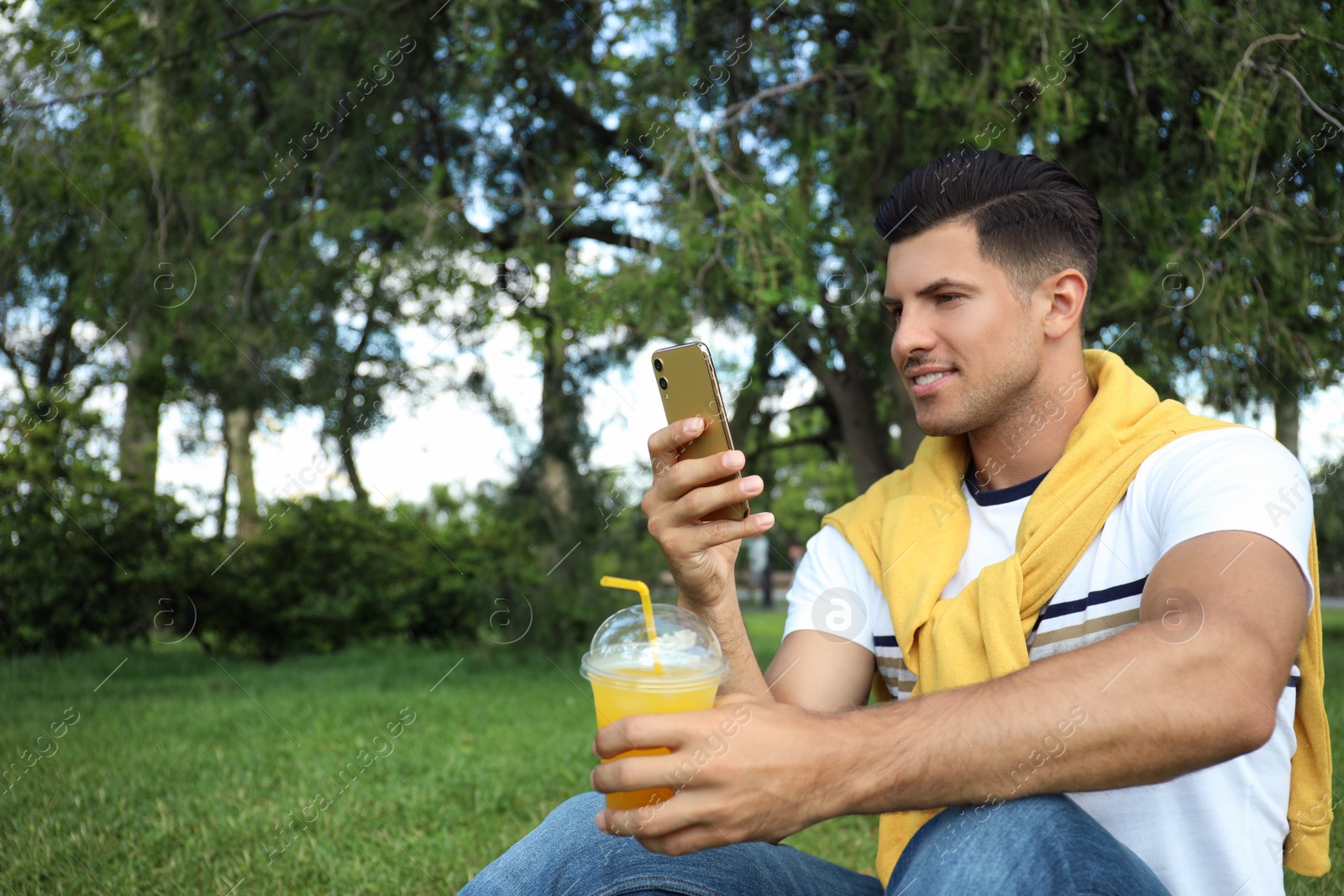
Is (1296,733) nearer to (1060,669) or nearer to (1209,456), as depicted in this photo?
(1209,456)

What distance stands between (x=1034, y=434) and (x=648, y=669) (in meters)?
1.10

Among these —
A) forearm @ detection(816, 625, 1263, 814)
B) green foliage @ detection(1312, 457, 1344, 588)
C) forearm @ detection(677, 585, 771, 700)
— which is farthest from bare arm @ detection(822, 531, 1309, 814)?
green foliage @ detection(1312, 457, 1344, 588)

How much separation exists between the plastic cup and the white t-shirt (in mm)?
556

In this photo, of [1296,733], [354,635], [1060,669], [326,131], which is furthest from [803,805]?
[354,635]

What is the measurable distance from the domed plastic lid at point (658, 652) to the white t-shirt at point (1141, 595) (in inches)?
22.1

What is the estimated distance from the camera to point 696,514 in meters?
1.71

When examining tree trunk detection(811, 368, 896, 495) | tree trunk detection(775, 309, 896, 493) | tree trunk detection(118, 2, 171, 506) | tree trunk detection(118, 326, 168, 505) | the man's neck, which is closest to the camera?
the man's neck

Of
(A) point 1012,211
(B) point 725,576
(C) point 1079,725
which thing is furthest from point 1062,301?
(C) point 1079,725

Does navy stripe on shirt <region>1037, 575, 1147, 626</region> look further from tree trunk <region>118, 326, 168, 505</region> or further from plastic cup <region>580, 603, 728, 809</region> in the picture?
tree trunk <region>118, 326, 168, 505</region>

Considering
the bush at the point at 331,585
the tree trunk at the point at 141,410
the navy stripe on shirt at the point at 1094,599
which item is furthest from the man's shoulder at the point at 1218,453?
the bush at the point at 331,585

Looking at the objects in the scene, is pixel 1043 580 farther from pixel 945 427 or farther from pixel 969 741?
pixel 969 741

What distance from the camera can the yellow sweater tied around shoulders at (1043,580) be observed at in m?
1.63

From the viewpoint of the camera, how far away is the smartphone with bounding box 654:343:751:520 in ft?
5.61

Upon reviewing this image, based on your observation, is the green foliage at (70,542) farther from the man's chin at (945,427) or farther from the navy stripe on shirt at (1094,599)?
the navy stripe on shirt at (1094,599)
